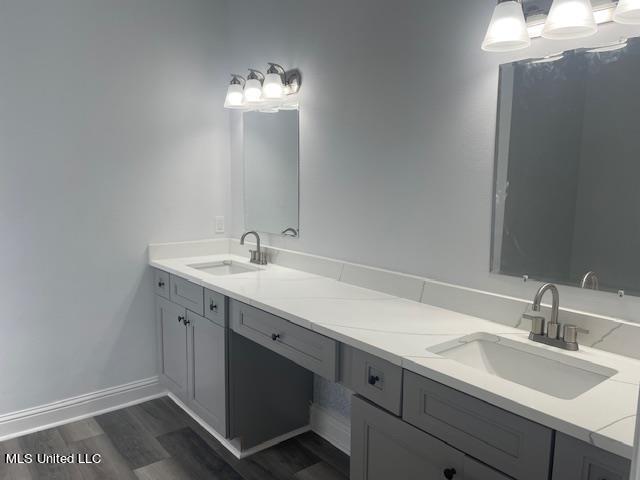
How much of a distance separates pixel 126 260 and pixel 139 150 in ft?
2.18

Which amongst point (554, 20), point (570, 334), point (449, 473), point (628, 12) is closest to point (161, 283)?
point (449, 473)

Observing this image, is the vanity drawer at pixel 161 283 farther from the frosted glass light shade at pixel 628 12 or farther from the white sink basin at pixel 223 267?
the frosted glass light shade at pixel 628 12

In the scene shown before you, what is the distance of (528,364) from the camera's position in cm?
146

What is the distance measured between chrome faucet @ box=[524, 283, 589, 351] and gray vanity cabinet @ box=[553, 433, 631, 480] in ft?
1.56

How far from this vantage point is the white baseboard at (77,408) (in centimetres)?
254

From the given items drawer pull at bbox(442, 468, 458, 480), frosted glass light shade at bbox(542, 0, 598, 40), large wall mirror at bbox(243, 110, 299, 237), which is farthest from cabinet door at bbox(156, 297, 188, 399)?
frosted glass light shade at bbox(542, 0, 598, 40)

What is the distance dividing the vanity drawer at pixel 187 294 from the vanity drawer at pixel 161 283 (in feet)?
0.26

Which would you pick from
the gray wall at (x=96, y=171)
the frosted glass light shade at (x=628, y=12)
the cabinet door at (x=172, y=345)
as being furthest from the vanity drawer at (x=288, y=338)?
the frosted glass light shade at (x=628, y=12)

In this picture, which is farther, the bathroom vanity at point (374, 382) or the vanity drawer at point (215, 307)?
the vanity drawer at point (215, 307)

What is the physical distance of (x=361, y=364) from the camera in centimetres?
152

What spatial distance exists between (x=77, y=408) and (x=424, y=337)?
221 cm

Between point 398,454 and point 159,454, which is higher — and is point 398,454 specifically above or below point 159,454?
above

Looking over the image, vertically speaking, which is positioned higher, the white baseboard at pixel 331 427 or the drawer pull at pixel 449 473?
the drawer pull at pixel 449 473

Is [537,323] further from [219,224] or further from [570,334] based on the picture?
[219,224]
